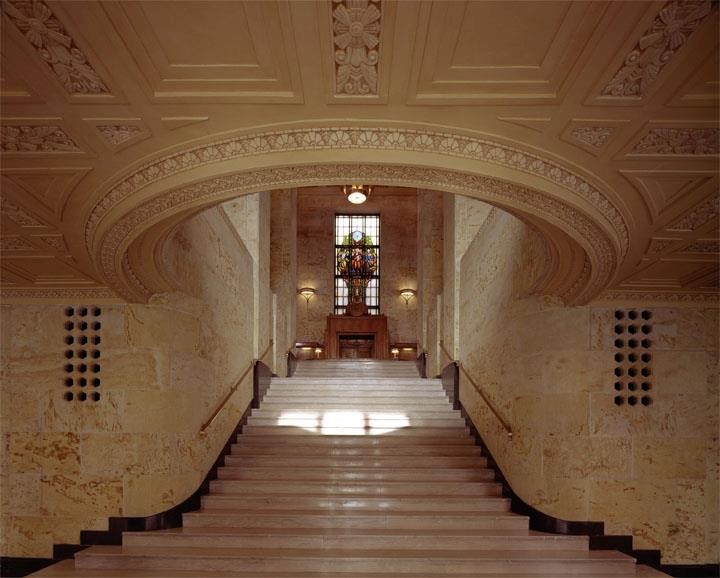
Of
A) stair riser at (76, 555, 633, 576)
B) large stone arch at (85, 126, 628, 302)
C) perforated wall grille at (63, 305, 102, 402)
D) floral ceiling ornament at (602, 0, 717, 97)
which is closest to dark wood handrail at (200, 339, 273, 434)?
perforated wall grille at (63, 305, 102, 402)

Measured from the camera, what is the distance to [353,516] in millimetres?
6918

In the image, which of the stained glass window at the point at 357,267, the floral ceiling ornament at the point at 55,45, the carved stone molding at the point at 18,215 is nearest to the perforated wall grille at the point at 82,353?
the carved stone molding at the point at 18,215

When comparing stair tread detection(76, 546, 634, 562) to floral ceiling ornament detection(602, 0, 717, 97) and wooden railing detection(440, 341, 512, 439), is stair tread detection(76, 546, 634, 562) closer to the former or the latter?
wooden railing detection(440, 341, 512, 439)

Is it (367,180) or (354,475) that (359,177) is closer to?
(367,180)

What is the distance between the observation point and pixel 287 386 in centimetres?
1141

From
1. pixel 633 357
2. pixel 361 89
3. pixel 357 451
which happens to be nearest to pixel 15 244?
pixel 361 89

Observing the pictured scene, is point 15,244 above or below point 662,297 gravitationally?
above

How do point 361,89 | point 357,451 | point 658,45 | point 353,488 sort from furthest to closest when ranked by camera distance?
point 357,451
point 353,488
point 361,89
point 658,45

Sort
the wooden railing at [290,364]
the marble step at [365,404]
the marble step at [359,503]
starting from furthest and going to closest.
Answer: the wooden railing at [290,364] < the marble step at [365,404] < the marble step at [359,503]

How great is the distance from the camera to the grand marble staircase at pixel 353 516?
6016mm

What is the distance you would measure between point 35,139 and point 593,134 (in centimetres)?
340

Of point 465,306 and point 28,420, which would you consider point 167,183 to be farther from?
point 465,306

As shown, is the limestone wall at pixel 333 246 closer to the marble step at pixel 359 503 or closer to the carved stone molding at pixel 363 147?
the marble step at pixel 359 503

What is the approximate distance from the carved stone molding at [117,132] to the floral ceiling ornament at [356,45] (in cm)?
130
